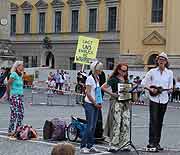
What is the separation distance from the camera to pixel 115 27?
52.8 metres

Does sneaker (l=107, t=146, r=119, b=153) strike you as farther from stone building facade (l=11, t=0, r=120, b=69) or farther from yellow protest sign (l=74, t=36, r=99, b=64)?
stone building facade (l=11, t=0, r=120, b=69)

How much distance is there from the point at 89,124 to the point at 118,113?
2.02 feet

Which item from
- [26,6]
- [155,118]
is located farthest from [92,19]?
[155,118]

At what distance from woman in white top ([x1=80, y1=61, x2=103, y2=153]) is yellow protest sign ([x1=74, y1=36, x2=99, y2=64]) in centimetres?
1607

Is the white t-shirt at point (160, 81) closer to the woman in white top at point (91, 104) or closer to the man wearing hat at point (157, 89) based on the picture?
the man wearing hat at point (157, 89)

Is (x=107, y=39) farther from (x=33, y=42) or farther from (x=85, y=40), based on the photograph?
(x=85, y=40)

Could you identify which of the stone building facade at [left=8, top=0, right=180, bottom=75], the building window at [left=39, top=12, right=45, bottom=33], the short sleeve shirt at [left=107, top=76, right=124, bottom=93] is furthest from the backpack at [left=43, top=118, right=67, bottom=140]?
the building window at [left=39, top=12, right=45, bottom=33]

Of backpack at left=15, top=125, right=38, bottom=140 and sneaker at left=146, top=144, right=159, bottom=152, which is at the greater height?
backpack at left=15, top=125, right=38, bottom=140

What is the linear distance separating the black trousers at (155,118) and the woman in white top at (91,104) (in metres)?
1.11

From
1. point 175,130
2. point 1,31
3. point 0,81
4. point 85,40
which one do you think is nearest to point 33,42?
point 1,31

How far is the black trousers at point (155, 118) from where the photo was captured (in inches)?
472

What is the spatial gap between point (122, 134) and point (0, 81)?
13.6 meters

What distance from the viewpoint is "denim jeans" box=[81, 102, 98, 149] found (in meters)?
11.7

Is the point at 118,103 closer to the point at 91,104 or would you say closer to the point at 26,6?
the point at 91,104
